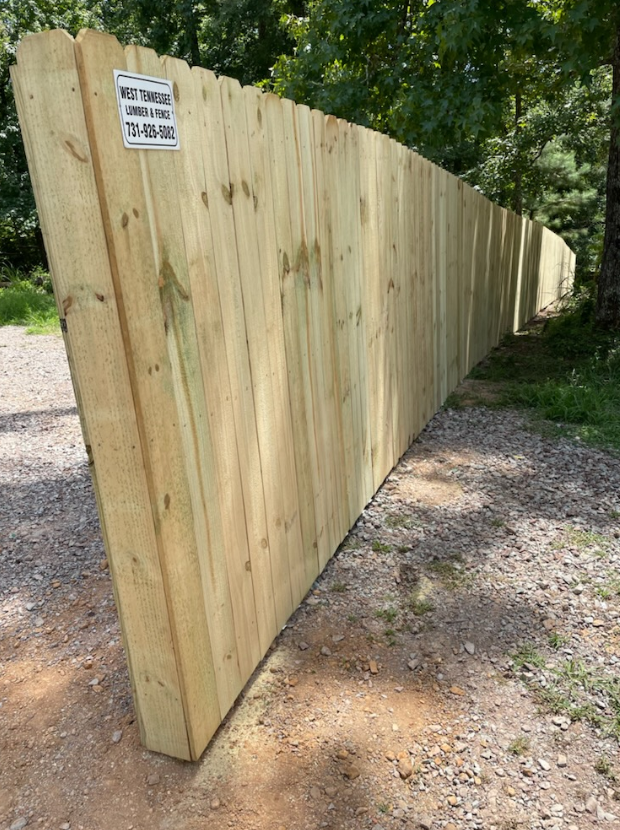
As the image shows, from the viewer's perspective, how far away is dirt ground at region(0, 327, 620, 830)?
73.7 inches

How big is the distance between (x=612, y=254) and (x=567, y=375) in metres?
2.35

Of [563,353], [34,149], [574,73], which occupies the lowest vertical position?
[563,353]

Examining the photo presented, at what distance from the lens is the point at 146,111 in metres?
1.56

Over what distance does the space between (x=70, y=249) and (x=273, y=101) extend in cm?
105

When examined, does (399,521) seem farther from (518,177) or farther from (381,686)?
(518,177)

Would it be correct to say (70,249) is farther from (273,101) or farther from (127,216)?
(273,101)

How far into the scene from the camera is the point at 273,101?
2.19m

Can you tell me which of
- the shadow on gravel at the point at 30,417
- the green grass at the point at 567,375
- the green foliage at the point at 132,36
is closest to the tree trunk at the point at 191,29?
the green foliage at the point at 132,36

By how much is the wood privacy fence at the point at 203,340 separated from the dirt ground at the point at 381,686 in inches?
6.9

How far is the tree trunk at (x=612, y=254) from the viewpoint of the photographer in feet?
24.6

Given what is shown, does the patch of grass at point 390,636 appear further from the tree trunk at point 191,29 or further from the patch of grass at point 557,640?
the tree trunk at point 191,29

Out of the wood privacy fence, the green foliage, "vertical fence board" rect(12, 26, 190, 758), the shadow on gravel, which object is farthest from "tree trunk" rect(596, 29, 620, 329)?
the green foliage

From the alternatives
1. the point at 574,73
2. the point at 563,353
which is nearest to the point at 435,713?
the point at 563,353

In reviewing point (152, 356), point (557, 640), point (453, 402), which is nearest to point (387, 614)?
point (557, 640)
